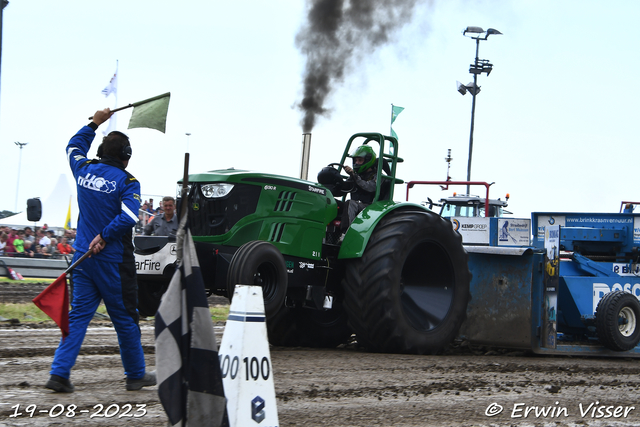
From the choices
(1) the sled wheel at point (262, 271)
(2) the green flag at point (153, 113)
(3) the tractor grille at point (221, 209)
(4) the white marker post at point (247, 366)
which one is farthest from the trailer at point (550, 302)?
(4) the white marker post at point (247, 366)

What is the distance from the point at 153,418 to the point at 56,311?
3.48 ft

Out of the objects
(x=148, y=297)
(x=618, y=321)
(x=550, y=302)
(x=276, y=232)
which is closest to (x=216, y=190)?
(x=276, y=232)

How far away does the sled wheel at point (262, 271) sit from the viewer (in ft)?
19.1

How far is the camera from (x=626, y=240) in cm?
966

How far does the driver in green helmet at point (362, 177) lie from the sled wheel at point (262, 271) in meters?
1.29

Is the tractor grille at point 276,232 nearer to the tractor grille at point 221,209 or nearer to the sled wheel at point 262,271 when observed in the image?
the tractor grille at point 221,209

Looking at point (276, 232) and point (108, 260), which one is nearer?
point (108, 260)

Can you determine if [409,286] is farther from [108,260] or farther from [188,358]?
[188,358]

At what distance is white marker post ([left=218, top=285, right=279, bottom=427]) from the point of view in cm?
337

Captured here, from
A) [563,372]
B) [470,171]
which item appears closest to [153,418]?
[563,372]

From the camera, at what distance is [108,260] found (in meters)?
4.63

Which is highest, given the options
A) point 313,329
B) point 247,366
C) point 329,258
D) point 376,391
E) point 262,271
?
point 329,258

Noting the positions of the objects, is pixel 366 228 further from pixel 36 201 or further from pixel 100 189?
pixel 36 201

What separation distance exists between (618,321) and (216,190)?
4.51m
